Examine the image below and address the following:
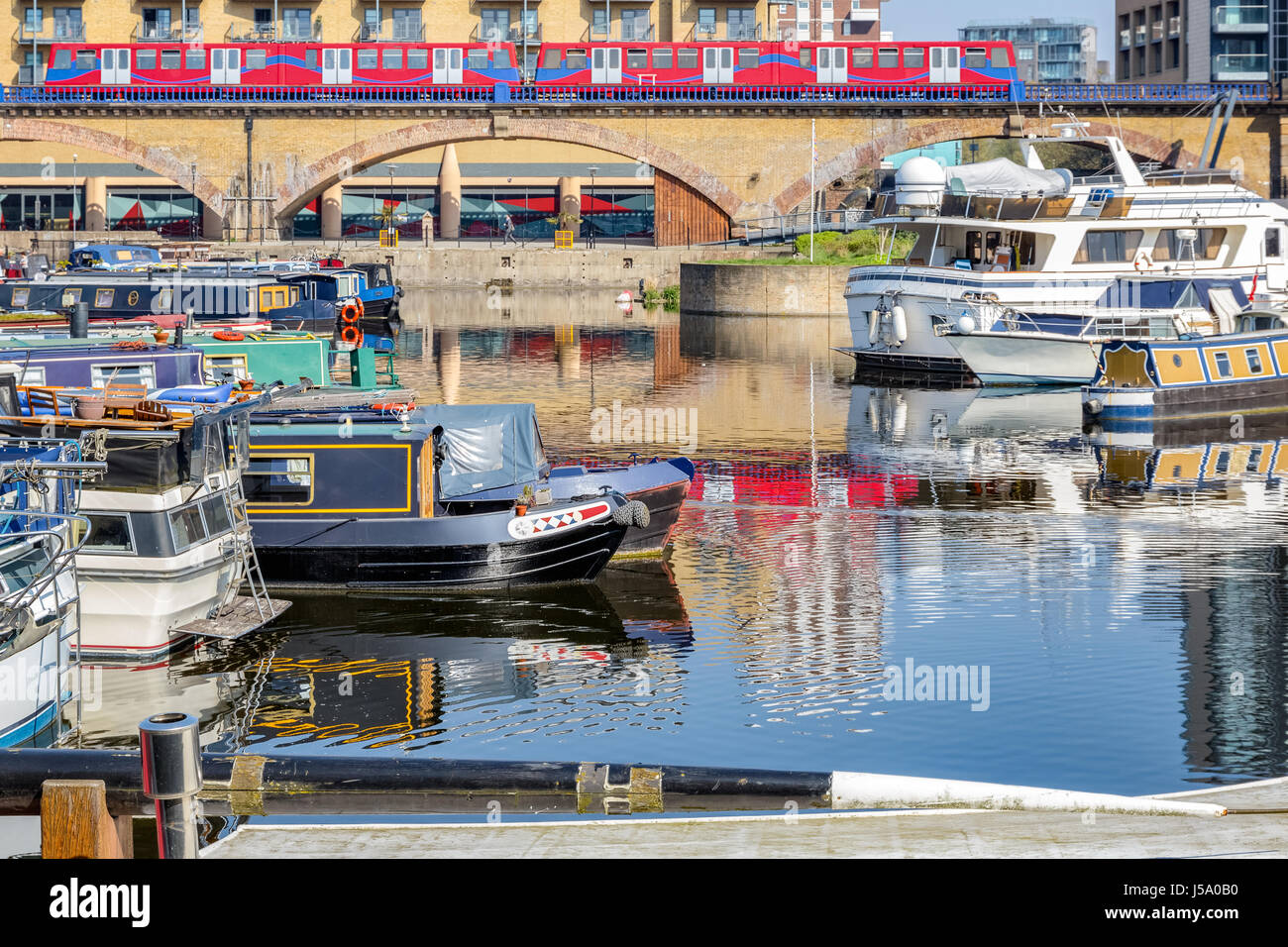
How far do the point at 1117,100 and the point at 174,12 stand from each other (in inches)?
2162

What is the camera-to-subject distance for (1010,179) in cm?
4925

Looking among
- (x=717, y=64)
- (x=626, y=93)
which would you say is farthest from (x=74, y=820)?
(x=717, y=64)

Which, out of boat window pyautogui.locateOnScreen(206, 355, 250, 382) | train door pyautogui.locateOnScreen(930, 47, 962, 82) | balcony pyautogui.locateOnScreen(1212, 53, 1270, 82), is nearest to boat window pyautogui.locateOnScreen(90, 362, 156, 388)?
boat window pyautogui.locateOnScreen(206, 355, 250, 382)

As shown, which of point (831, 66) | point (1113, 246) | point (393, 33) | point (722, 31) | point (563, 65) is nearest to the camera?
point (1113, 246)

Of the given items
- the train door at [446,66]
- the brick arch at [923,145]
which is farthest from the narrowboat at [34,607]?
the train door at [446,66]

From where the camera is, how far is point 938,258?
50750mm

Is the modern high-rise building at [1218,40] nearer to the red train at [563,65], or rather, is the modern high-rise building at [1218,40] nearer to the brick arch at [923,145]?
the brick arch at [923,145]

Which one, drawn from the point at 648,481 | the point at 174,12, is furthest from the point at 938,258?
the point at 174,12

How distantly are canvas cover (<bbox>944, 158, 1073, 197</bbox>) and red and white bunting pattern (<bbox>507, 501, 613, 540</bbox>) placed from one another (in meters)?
29.4

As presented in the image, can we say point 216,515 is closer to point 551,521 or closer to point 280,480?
point 280,480

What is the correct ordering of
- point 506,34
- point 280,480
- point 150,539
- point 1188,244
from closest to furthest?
point 150,539 < point 280,480 < point 1188,244 < point 506,34

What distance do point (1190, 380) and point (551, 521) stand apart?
864 inches

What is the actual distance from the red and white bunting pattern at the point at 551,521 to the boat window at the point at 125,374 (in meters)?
9.30

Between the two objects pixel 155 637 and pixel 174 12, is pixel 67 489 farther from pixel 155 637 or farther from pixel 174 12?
pixel 174 12
